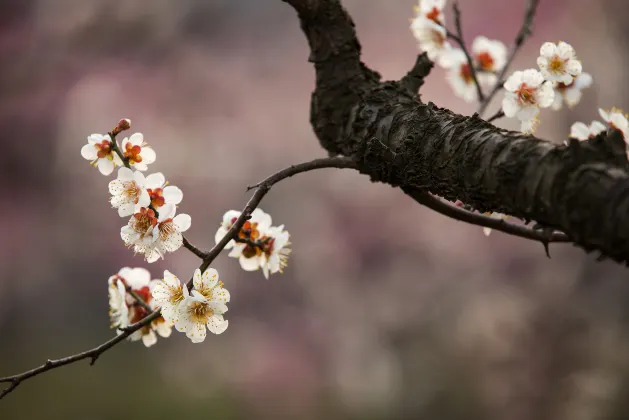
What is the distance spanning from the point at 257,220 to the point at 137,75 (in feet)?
6.75

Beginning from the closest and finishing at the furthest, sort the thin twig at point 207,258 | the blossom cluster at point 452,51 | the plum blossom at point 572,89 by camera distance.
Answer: the thin twig at point 207,258 < the plum blossom at point 572,89 < the blossom cluster at point 452,51

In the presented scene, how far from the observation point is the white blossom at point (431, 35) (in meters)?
1.03

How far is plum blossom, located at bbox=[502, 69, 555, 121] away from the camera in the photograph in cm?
78

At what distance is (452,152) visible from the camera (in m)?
0.56

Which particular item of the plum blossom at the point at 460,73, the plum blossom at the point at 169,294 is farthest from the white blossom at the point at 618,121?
the plum blossom at the point at 169,294

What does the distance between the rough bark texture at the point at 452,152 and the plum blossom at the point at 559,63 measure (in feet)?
0.49

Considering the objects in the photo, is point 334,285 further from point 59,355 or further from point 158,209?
point 158,209

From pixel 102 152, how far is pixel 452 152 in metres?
0.41

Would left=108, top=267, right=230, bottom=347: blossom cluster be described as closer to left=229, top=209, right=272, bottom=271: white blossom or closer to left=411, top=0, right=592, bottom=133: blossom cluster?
left=229, top=209, right=272, bottom=271: white blossom

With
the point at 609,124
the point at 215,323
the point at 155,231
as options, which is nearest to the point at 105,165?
the point at 155,231

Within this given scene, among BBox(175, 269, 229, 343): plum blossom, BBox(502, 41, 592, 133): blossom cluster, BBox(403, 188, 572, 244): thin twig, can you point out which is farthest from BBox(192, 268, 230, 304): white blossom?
BBox(502, 41, 592, 133): blossom cluster

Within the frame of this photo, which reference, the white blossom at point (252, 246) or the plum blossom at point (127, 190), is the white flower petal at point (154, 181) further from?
the white blossom at point (252, 246)

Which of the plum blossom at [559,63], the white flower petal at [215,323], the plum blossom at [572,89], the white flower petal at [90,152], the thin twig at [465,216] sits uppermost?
the plum blossom at [572,89]

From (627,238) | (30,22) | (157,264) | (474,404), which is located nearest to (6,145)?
(30,22)
